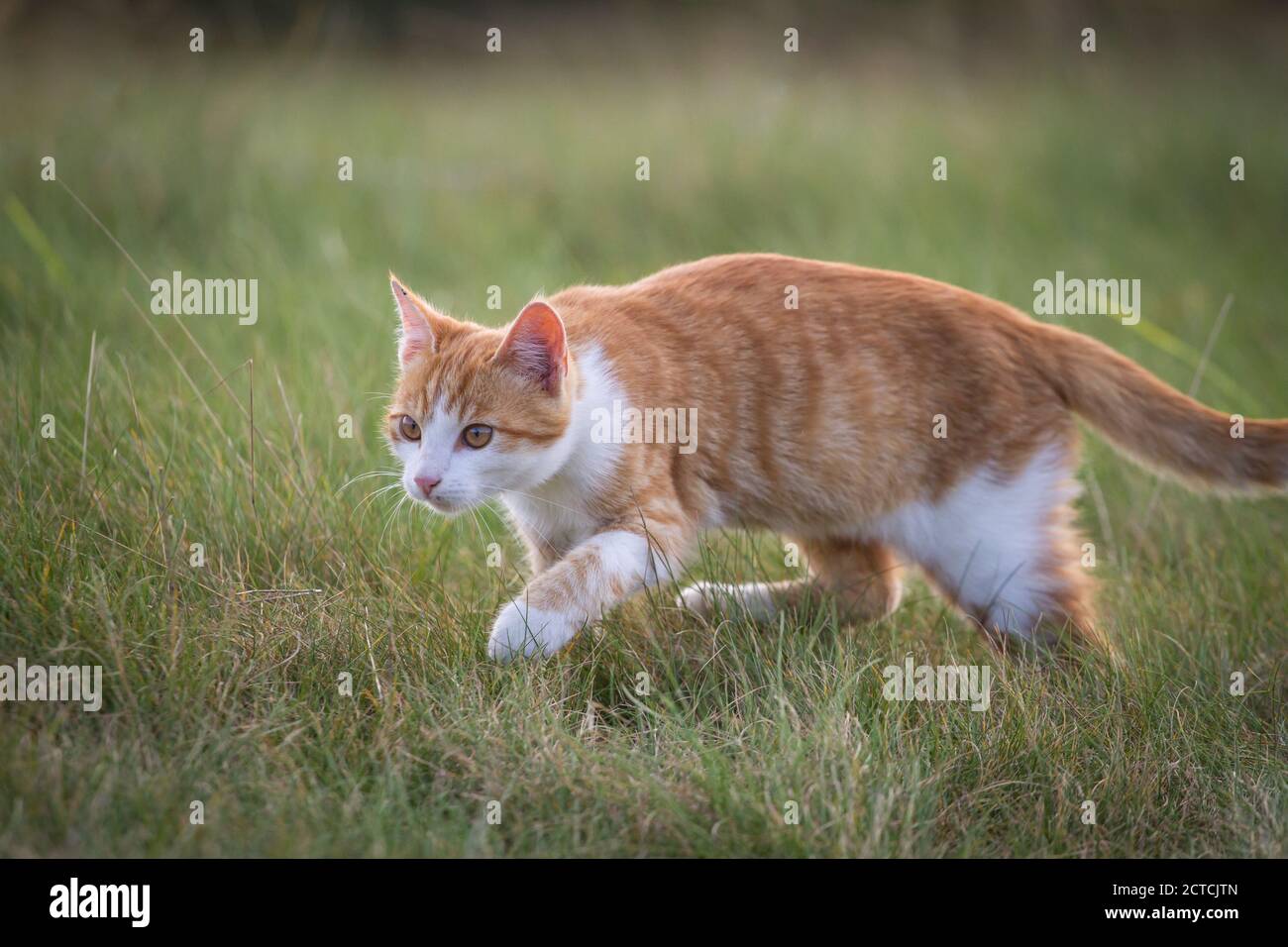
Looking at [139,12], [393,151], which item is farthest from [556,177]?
[139,12]

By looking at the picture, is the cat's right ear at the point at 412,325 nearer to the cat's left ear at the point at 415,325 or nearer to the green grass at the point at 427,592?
the cat's left ear at the point at 415,325

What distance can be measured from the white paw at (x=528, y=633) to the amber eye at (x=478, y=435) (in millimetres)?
445

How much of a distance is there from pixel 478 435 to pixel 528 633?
55cm

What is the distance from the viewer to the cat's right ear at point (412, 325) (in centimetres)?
334

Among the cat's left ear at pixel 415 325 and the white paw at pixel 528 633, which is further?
the cat's left ear at pixel 415 325

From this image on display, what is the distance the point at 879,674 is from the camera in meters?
3.19

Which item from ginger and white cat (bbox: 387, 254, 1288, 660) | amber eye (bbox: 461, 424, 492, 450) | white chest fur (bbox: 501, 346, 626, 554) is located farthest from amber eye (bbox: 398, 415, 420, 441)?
white chest fur (bbox: 501, 346, 626, 554)

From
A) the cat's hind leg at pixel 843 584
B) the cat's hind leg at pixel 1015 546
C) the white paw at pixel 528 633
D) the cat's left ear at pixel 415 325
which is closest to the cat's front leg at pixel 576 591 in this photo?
the white paw at pixel 528 633

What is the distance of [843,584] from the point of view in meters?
3.85

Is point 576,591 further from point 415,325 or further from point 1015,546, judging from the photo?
point 1015,546

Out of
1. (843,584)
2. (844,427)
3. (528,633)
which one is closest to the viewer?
(528,633)

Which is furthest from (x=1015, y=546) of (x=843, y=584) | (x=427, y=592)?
(x=427, y=592)

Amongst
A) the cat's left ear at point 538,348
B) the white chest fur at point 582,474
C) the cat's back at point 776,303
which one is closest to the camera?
the cat's left ear at point 538,348

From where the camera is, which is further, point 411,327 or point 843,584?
point 843,584
